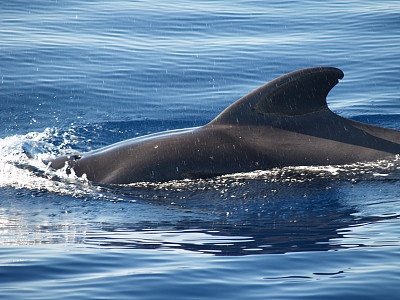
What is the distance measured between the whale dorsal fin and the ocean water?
3.01 feet

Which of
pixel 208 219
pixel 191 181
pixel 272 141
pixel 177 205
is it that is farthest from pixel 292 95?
pixel 208 219

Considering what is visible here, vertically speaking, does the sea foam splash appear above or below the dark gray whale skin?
below

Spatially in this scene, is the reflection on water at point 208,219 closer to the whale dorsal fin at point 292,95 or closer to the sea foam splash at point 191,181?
the sea foam splash at point 191,181

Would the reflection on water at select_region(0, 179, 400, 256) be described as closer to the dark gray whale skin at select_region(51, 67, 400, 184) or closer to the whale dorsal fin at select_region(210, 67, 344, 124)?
the dark gray whale skin at select_region(51, 67, 400, 184)

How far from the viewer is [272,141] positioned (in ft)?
30.1

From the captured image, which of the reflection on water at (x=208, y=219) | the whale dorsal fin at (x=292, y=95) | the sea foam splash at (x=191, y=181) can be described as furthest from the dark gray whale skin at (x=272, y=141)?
the reflection on water at (x=208, y=219)

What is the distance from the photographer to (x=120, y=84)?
19438 mm

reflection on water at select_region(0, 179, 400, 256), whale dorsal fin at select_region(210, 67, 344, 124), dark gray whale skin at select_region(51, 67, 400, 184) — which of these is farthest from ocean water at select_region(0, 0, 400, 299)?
whale dorsal fin at select_region(210, 67, 344, 124)

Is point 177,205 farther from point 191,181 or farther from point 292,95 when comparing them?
point 292,95

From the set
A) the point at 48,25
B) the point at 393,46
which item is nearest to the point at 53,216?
the point at 393,46

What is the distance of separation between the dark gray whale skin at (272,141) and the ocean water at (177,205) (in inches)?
8.1

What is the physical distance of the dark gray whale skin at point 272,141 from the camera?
9.09 metres

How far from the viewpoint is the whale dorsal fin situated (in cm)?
902

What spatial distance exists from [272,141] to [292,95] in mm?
718
